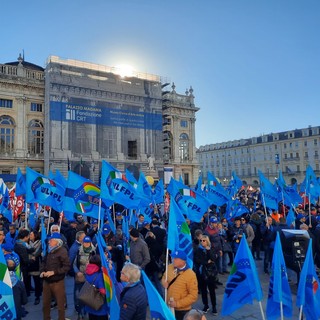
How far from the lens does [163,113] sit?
177ft

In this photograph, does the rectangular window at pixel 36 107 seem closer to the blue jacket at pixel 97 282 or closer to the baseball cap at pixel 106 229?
the baseball cap at pixel 106 229

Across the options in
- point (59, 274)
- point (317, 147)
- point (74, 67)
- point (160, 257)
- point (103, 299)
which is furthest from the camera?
point (317, 147)

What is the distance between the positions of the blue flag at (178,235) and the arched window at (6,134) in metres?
39.8

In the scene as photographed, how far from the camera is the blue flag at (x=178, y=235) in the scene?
5629 millimetres

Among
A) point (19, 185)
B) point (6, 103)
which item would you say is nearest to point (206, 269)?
point (19, 185)

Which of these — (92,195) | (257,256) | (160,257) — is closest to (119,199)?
(92,195)

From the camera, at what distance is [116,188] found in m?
9.12

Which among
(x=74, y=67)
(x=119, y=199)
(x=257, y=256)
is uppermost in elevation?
(x=74, y=67)

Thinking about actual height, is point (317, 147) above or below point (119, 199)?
above

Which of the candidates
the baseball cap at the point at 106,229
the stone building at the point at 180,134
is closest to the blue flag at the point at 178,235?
the baseball cap at the point at 106,229

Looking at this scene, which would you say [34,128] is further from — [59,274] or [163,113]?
[59,274]

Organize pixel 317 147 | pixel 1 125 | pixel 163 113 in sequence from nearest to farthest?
pixel 1 125 < pixel 163 113 < pixel 317 147

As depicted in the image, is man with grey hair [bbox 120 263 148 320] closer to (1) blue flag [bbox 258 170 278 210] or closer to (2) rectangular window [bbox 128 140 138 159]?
(1) blue flag [bbox 258 170 278 210]

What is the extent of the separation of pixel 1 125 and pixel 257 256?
3784 cm
